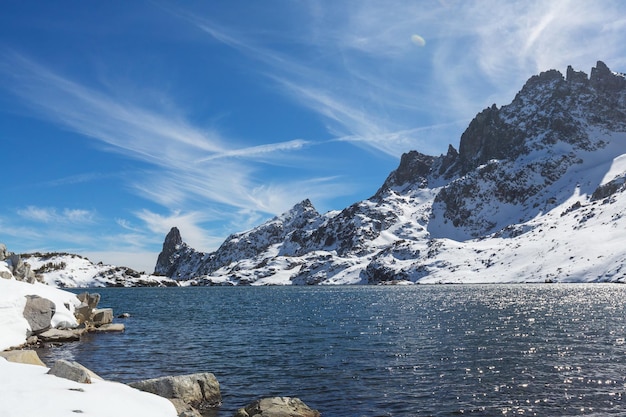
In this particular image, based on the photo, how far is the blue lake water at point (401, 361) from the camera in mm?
24859

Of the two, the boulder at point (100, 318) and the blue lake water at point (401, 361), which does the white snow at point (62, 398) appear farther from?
the boulder at point (100, 318)

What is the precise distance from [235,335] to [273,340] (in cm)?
643

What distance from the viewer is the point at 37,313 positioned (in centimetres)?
4359

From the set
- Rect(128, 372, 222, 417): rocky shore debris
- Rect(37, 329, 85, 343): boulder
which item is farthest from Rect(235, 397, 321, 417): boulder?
Rect(37, 329, 85, 343): boulder

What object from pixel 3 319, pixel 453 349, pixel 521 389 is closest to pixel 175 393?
pixel 521 389

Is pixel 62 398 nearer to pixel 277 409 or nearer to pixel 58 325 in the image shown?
pixel 277 409

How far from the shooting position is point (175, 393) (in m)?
23.6

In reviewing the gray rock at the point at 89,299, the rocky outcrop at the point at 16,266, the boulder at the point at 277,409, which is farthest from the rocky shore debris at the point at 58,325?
the boulder at the point at 277,409

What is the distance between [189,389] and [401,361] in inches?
696

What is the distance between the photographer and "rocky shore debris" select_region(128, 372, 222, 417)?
2361cm

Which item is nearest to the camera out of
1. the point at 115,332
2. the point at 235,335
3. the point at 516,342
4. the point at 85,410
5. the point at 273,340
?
the point at 85,410

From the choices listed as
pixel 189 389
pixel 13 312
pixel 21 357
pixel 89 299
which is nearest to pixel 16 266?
pixel 89 299

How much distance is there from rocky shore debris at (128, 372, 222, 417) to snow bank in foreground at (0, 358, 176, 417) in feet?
12.1

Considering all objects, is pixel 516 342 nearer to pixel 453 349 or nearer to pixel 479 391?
pixel 453 349
